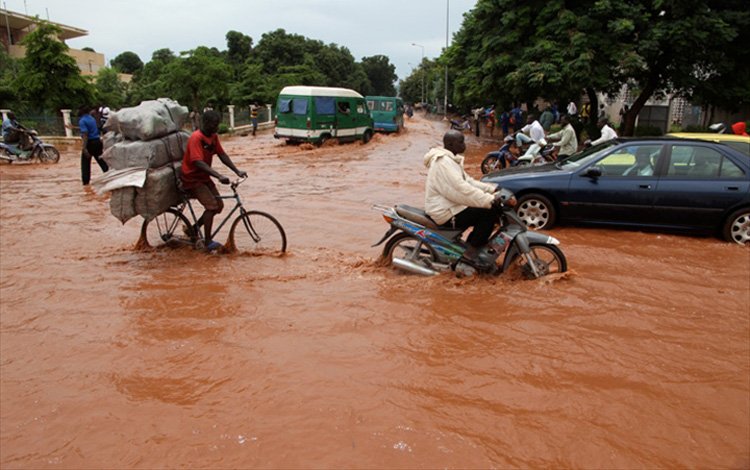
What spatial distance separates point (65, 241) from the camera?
7.55m

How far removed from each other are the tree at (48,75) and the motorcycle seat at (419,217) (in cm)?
2660

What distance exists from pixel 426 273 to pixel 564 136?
729cm

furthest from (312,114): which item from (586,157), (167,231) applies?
(167,231)

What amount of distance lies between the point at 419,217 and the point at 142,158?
3220 millimetres

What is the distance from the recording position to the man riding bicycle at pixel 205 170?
589cm

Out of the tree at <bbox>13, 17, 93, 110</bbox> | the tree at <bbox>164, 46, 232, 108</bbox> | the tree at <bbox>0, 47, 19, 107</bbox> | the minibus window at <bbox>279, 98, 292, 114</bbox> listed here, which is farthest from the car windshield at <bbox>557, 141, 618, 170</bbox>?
the tree at <bbox>0, 47, 19, 107</bbox>

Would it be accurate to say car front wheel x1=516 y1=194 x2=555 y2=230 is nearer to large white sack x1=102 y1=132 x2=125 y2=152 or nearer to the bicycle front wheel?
the bicycle front wheel

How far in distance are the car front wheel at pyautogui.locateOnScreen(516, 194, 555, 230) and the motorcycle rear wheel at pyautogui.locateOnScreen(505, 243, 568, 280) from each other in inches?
91.8

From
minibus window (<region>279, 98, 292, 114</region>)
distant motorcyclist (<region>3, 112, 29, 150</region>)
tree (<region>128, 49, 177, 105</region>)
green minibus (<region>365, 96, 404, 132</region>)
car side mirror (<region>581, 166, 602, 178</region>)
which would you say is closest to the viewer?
car side mirror (<region>581, 166, 602, 178</region>)

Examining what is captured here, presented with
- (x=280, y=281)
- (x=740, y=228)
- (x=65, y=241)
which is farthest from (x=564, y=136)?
(x=65, y=241)

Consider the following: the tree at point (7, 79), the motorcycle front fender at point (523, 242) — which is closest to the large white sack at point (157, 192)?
the motorcycle front fender at point (523, 242)

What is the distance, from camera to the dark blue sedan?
7.16m

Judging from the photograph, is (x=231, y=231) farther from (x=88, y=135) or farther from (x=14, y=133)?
(x=14, y=133)

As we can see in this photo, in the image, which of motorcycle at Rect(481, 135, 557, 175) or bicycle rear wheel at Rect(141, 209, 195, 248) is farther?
motorcycle at Rect(481, 135, 557, 175)
